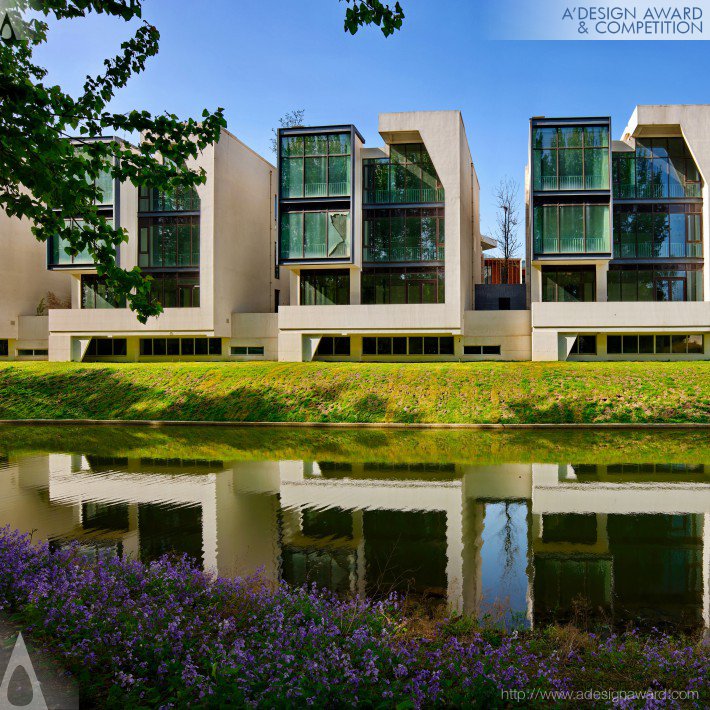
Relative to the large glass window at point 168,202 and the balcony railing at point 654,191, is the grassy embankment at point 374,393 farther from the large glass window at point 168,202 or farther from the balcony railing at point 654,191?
the balcony railing at point 654,191

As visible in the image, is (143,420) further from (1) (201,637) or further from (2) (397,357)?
(1) (201,637)

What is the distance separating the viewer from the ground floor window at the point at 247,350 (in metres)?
38.2

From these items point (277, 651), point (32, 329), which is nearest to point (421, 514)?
point (277, 651)

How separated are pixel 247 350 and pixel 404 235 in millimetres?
11594

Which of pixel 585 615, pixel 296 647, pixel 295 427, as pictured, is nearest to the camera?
pixel 296 647

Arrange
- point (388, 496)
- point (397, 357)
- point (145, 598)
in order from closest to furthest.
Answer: point (145, 598)
point (388, 496)
point (397, 357)

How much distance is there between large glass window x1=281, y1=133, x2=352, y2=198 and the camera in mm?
34656

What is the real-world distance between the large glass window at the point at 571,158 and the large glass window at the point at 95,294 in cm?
2510

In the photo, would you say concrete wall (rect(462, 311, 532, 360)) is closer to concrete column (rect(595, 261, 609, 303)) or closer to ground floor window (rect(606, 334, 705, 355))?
concrete column (rect(595, 261, 609, 303))

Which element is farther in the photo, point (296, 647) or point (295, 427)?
point (295, 427)

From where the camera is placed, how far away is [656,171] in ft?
119

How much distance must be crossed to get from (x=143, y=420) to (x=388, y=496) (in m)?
16.3

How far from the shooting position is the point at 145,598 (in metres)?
6.13

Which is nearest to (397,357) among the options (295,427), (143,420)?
(295,427)
